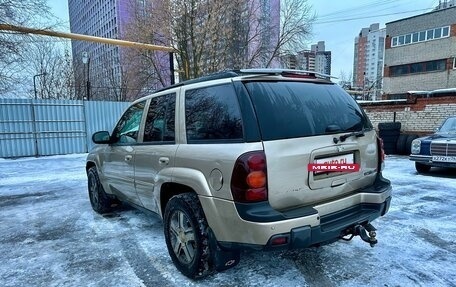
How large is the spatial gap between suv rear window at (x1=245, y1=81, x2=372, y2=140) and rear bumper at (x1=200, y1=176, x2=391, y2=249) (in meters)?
0.57

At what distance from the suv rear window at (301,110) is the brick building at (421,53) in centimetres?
3295

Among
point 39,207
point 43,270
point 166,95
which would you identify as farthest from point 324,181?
point 39,207

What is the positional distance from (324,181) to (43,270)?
111 inches

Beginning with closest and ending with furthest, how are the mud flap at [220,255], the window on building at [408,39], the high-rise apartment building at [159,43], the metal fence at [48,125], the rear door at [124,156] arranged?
the mud flap at [220,255] → the rear door at [124,156] → the metal fence at [48,125] → the high-rise apartment building at [159,43] → the window on building at [408,39]

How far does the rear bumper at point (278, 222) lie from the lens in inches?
82.2

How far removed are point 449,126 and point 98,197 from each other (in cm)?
835

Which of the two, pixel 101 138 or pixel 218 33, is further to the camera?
pixel 218 33

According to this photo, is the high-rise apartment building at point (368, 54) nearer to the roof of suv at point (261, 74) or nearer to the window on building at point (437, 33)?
the window on building at point (437, 33)

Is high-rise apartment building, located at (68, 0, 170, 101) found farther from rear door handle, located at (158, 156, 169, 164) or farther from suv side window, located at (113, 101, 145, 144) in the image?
rear door handle, located at (158, 156, 169, 164)

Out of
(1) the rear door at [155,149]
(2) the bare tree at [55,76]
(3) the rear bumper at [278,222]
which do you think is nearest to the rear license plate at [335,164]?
(3) the rear bumper at [278,222]

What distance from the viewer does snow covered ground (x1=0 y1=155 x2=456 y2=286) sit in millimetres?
2711

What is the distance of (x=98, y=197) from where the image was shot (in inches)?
187

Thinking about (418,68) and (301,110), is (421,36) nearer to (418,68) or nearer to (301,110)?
(418,68)

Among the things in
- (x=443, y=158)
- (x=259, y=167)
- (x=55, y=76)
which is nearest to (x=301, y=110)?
(x=259, y=167)
